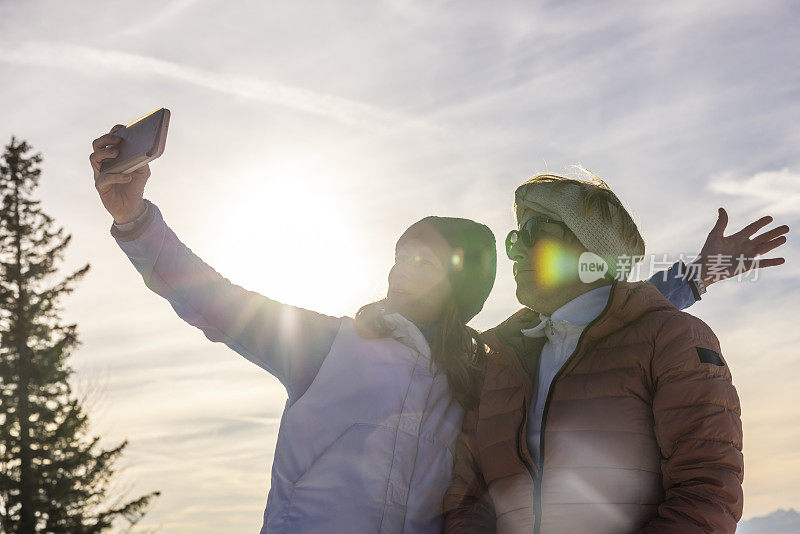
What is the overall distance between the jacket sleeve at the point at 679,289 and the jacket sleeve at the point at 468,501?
6.05ft

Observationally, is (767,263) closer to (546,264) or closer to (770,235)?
(770,235)

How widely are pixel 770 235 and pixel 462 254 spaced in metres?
1.81

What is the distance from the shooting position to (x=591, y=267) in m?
3.77

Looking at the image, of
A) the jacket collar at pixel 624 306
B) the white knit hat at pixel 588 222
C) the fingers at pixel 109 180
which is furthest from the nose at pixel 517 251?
the fingers at pixel 109 180

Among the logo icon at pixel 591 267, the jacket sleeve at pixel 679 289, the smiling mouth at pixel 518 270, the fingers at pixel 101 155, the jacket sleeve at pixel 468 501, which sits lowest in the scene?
the jacket sleeve at pixel 468 501

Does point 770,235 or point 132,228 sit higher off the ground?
point 770,235

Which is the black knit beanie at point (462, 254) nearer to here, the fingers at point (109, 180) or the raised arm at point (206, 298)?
the raised arm at point (206, 298)

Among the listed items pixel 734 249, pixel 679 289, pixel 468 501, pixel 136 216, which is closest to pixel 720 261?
pixel 734 249

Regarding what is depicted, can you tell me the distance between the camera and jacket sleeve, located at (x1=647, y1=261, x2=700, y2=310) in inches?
194

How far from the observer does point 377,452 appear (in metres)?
3.77

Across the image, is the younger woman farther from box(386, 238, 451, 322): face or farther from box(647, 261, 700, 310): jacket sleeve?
box(647, 261, 700, 310): jacket sleeve

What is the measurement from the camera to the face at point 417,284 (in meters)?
4.38

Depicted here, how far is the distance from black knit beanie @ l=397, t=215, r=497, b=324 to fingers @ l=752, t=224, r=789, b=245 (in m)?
1.56

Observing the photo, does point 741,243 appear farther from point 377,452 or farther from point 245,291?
point 245,291
